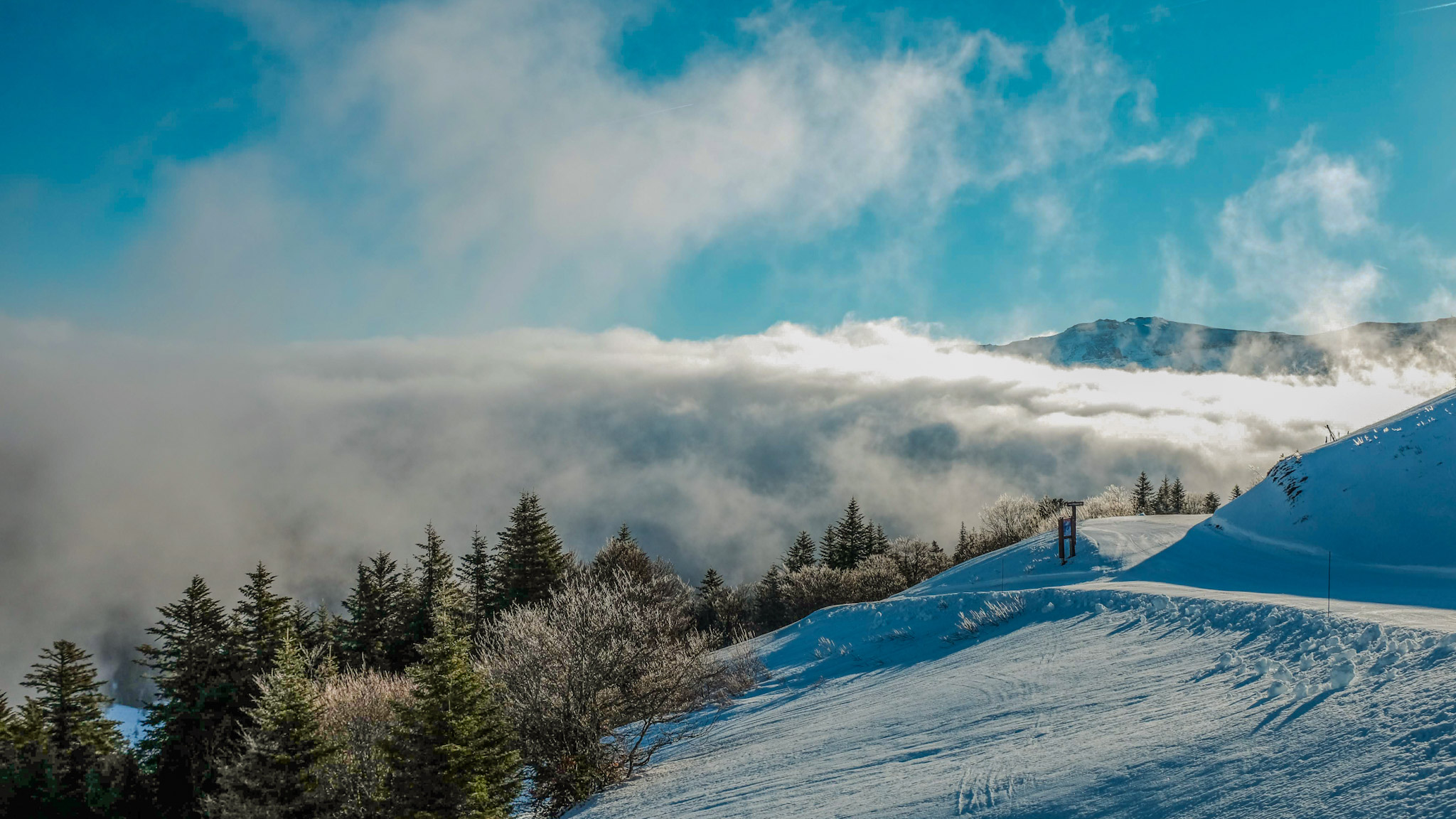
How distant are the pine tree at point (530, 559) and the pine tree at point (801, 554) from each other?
39655 millimetres

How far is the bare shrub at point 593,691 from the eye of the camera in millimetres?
17609

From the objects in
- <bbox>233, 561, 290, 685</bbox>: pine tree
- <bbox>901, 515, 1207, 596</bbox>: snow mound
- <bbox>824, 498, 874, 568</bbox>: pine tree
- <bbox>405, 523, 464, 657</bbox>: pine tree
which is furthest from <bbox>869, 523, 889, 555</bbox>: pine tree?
<bbox>233, 561, 290, 685</bbox>: pine tree

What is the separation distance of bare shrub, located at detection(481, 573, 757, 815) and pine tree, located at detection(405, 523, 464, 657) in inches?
858

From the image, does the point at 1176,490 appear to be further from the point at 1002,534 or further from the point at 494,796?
the point at 494,796

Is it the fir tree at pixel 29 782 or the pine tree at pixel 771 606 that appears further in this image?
the pine tree at pixel 771 606

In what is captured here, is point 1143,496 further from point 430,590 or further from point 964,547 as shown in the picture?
point 430,590

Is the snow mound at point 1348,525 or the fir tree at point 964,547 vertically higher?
the snow mound at point 1348,525

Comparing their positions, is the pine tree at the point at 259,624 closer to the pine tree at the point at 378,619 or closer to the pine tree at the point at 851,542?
the pine tree at the point at 378,619

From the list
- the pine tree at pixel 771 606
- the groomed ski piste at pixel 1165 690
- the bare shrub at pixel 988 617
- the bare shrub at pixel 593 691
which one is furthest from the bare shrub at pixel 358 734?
the pine tree at pixel 771 606

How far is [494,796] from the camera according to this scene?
16953 mm

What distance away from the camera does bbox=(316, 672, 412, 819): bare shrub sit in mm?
18969

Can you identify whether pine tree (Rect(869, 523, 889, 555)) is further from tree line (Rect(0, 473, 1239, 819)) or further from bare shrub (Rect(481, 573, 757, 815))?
bare shrub (Rect(481, 573, 757, 815))

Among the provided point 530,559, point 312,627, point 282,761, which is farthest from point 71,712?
point 282,761

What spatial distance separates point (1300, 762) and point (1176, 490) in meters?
106
